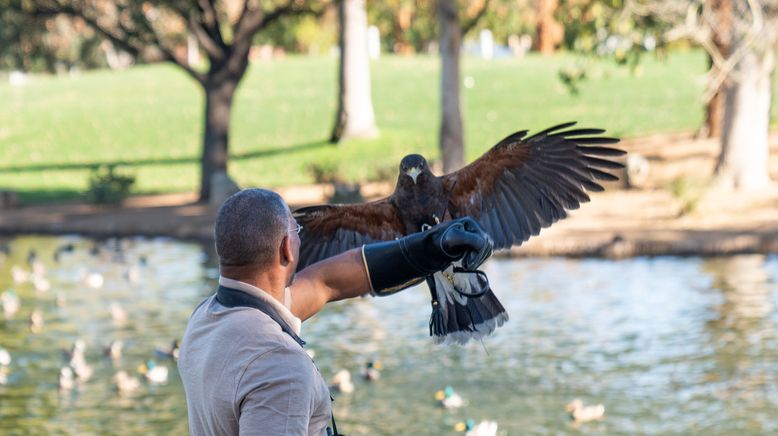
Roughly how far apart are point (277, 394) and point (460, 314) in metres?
2.14

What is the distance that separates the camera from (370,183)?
21.5m

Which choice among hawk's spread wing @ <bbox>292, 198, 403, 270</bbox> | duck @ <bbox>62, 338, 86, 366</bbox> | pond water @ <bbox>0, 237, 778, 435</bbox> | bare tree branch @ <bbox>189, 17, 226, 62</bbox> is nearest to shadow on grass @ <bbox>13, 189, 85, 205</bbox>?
bare tree branch @ <bbox>189, 17, 226, 62</bbox>

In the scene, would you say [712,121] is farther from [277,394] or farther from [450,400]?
[277,394]

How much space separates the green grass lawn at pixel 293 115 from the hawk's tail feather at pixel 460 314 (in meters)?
16.5

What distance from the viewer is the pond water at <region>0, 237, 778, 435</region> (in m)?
8.76

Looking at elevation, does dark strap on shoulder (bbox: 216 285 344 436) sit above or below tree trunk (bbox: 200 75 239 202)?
above

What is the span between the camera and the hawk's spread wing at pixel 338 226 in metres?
5.18

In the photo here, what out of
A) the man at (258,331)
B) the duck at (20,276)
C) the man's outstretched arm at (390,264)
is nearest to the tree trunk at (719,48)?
the duck at (20,276)

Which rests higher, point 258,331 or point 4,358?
point 258,331

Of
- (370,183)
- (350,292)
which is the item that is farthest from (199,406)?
(370,183)

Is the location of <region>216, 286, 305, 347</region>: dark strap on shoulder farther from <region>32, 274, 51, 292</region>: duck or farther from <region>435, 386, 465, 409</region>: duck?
<region>32, 274, 51, 292</region>: duck

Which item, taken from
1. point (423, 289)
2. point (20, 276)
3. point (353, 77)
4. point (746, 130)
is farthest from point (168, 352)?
point (353, 77)

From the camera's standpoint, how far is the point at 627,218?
1708 centimetres

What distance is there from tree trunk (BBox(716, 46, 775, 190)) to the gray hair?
1606 cm
